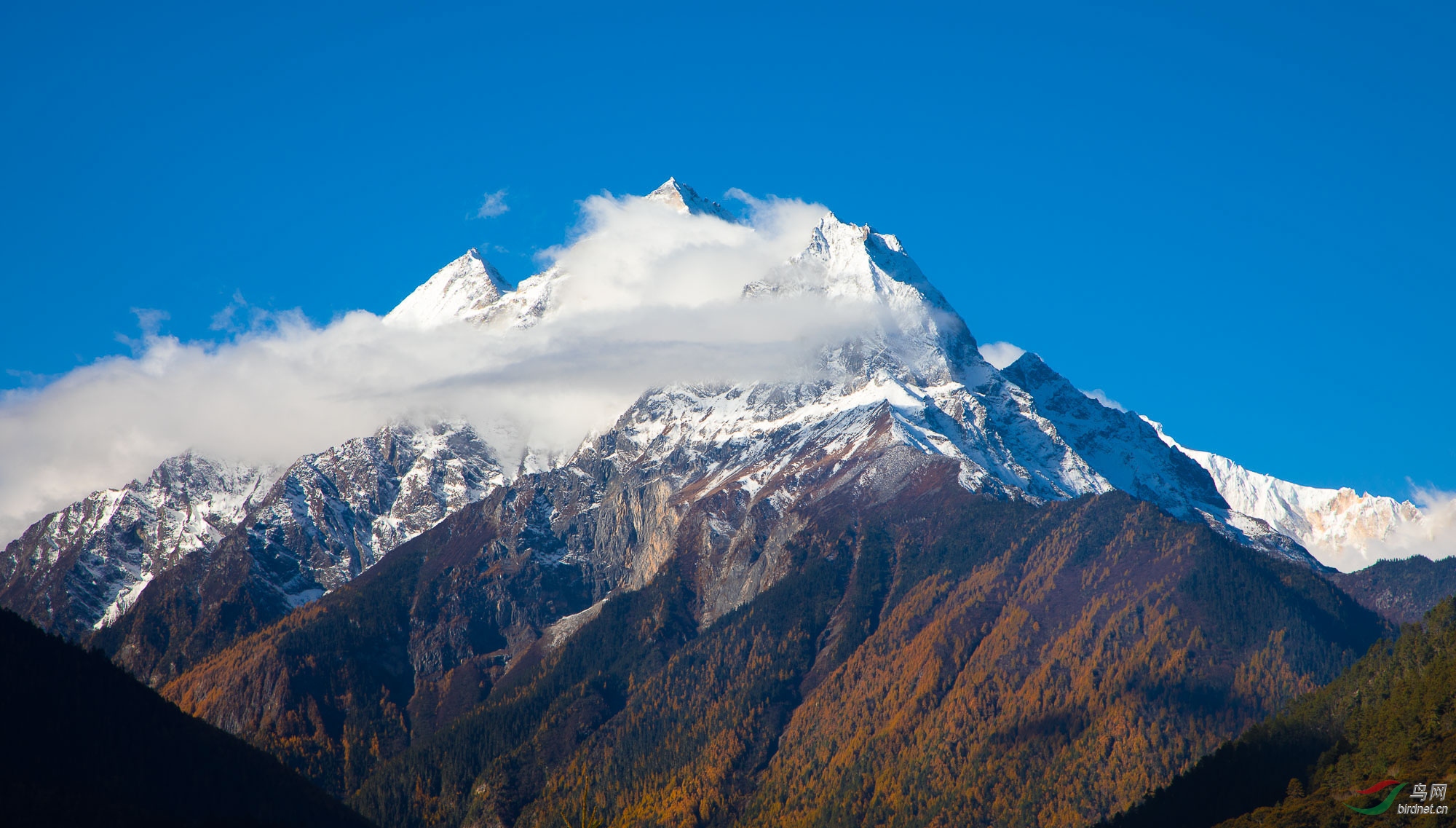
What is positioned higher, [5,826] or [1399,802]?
[1399,802]

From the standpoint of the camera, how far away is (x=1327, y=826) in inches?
7539

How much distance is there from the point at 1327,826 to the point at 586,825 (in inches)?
4926

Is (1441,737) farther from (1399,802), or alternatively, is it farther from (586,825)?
(586,825)

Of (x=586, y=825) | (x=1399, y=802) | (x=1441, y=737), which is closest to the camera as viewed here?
(x=586, y=825)

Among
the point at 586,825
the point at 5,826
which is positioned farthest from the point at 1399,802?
the point at 5,826

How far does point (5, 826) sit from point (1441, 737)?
181053mm

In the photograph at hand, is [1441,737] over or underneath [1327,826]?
over

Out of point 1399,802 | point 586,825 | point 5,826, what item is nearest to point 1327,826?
point 1399,802

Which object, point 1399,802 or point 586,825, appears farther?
point 1399,802

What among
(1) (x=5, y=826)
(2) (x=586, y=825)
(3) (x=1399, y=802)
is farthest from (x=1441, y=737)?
(1) (x=5, y=826)

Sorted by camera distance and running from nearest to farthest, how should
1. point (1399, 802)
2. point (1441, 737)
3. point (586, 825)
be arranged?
point (586, 825)
point (1399, 802)
point (1441, 737)

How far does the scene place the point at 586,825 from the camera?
3959 inches

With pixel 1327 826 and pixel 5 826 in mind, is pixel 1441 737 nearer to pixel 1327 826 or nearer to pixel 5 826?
Result: pixel 1327 826

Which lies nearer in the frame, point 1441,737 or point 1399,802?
point 1399,802
